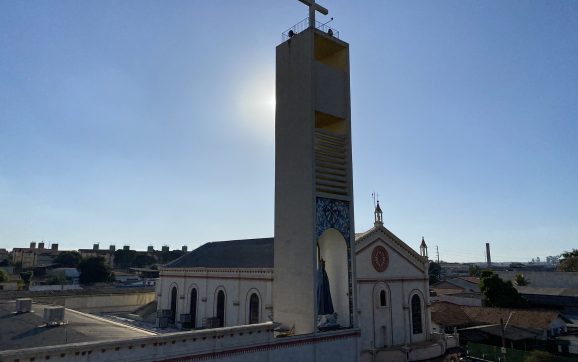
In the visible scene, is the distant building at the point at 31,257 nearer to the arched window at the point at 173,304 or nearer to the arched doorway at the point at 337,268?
the arched window at the point at 173,304

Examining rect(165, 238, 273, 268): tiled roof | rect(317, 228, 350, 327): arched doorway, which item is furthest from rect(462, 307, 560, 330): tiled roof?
rect(317, 228, 350, 327): arched doorway

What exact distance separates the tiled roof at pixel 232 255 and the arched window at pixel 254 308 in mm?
2217

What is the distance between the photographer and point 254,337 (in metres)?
17.5

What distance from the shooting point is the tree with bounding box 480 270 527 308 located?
48875 millimetres

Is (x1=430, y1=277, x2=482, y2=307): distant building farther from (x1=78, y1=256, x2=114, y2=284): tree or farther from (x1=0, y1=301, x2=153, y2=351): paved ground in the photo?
(x1=78, y1=256, x2=114, y2=284): tree

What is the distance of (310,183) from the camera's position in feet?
68.0

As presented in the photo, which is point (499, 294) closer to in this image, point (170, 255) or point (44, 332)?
point (44, 332)

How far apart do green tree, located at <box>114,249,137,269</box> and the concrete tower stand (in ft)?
405

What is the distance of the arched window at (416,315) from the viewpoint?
3478 cm

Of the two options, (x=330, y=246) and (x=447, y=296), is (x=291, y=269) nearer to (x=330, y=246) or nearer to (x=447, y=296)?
(x=330, y=246)

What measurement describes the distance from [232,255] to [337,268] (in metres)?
15.0

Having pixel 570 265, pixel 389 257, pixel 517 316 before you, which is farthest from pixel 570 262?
pixel 389 257

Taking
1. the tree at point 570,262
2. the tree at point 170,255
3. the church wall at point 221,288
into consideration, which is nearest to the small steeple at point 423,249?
the church wall at point 221,288

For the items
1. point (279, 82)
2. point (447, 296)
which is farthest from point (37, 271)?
point (279, 82)
